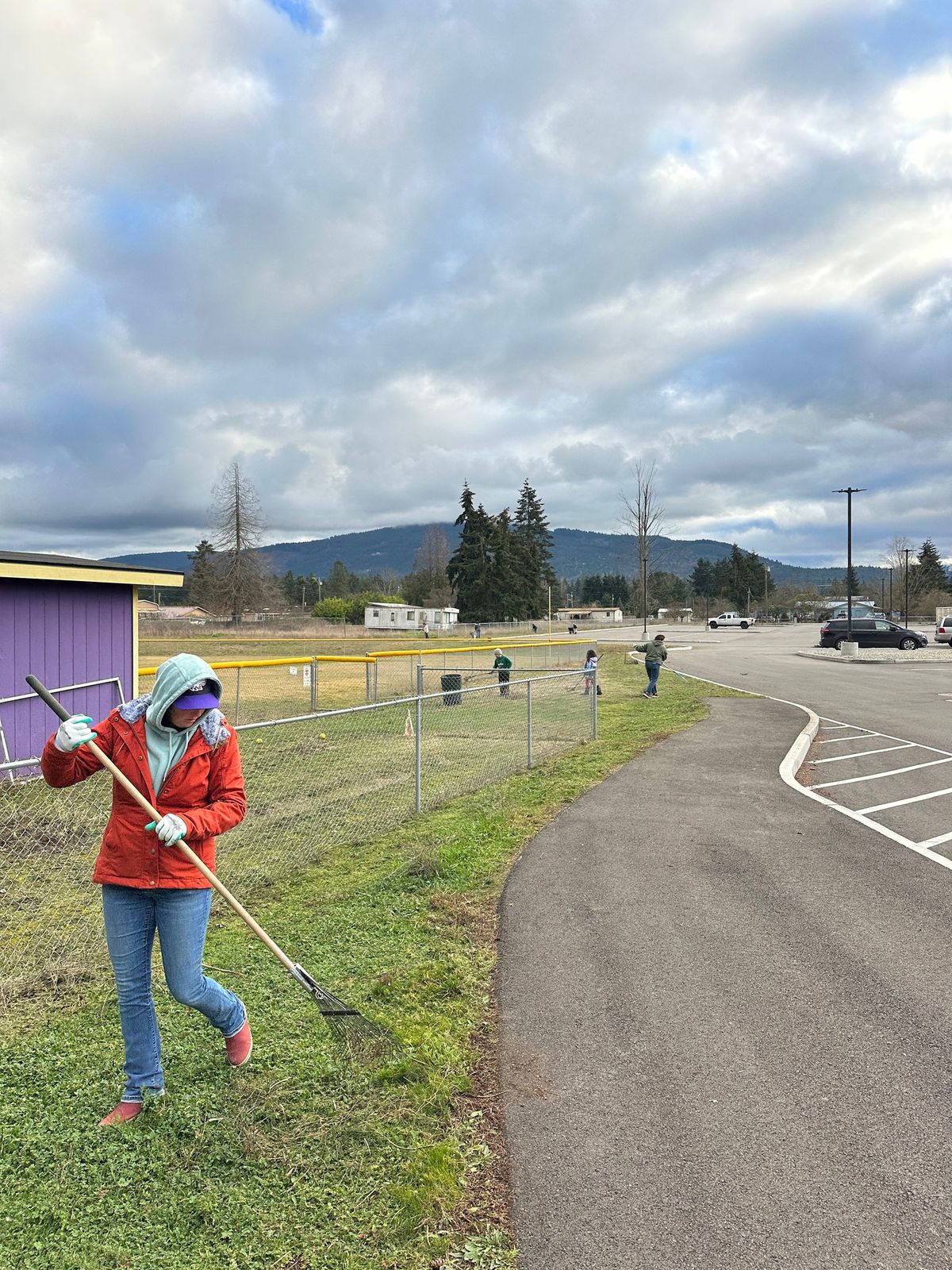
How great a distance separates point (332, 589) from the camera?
147 metres

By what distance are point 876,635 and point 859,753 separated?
30959 millimetres

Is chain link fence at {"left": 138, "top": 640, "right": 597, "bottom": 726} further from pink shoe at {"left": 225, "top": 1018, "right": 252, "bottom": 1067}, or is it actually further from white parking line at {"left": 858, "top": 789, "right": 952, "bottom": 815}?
pink shoe at {"left": 225, "top": 1018, "right": 252, "bottom": 1067}

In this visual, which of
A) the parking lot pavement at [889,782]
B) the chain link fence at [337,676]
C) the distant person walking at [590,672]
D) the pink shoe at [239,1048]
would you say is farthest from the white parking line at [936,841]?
the chain link fence at [337,676]

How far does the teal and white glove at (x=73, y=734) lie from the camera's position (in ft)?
10.4

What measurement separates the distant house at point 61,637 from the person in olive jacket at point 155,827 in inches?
293

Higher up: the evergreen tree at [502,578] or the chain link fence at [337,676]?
the evergreen tree at [502,578]

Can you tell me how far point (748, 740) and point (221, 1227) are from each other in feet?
38.1

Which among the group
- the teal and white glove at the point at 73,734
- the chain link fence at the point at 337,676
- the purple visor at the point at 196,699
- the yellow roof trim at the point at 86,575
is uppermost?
the yellow roof trim at the point at 86,575

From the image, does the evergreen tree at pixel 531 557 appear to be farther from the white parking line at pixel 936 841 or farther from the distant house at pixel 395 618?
the white parking line at pixel 936 841

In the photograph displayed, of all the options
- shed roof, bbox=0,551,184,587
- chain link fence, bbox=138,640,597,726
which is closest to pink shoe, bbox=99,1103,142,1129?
shed roof, bbox=0,551,184,587

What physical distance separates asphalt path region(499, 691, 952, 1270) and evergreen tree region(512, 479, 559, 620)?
256 feet

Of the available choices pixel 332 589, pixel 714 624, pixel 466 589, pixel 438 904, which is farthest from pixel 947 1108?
pixel 332 589

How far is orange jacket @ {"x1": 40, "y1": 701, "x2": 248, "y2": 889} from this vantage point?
129 inches

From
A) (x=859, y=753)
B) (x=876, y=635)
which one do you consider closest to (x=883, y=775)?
(x=859, y=753)
